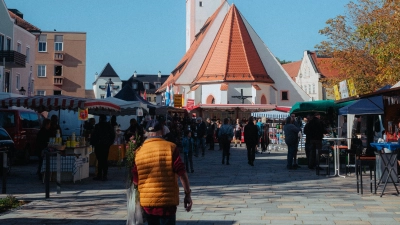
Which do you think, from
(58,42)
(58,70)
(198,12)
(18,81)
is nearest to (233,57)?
(58,70)

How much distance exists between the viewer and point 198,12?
8806 centimetres

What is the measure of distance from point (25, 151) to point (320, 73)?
79397 mm

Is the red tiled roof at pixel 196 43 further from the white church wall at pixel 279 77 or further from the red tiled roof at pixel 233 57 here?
the white church wall at pixel 279 77

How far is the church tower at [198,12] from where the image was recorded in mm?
87250

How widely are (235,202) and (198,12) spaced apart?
254 ft

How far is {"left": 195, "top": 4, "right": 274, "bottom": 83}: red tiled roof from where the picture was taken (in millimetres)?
66500

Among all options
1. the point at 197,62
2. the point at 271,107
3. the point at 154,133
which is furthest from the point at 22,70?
the point at 154,133

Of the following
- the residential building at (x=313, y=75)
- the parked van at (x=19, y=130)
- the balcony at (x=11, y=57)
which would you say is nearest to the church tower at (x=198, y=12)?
the residential building at (x=313, y=75)

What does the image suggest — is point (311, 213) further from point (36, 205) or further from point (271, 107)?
point (271, 107)

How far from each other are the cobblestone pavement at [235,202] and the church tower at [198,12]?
70645mm

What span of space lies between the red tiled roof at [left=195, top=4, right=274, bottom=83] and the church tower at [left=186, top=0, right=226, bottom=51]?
17.2 metres

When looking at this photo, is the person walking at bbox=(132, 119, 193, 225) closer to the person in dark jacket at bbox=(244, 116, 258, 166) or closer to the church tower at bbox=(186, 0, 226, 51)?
the person in dark jacket at bbox=(244, 116, 258, 166)

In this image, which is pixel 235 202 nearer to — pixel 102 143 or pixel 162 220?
pixel 102 143

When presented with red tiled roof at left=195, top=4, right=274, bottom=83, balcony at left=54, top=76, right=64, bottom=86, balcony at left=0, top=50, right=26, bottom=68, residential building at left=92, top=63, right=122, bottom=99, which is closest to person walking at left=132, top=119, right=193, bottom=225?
balcony at left=0, top=50, right=26, bottom=68
